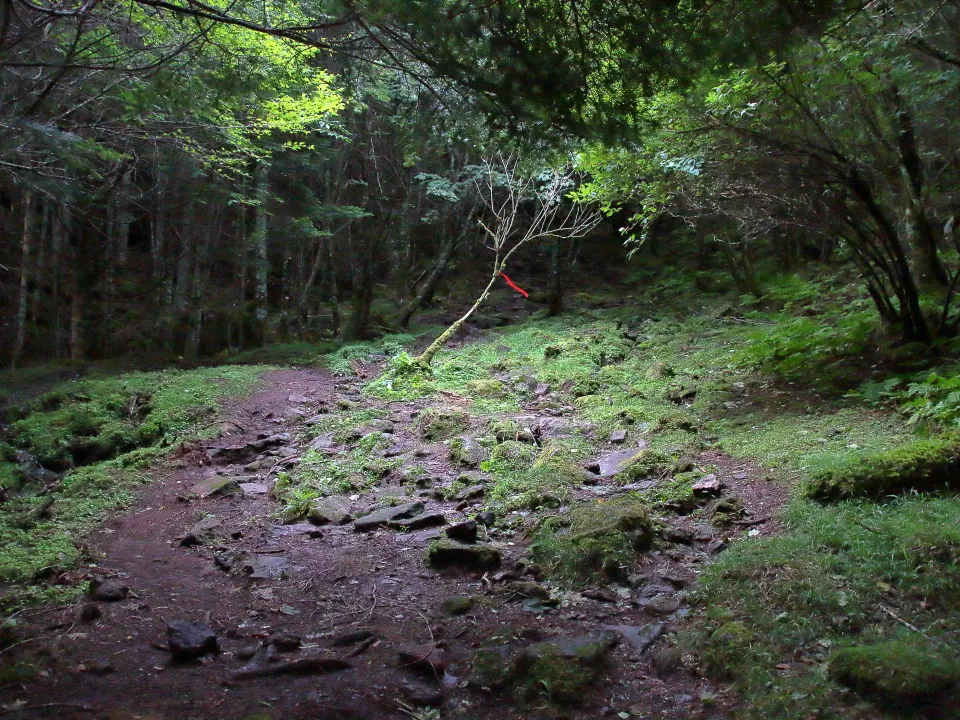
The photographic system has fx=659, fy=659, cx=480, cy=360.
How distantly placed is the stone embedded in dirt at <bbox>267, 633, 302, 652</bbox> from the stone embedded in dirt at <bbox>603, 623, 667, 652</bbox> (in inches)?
76.5

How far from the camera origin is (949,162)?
8211 millimetres

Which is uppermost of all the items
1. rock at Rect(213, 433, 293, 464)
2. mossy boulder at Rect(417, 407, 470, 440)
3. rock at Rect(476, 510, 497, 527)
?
mossy boulder at Rect(417, 407, 470, 440)

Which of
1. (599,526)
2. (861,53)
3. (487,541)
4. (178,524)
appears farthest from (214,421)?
(861,53)

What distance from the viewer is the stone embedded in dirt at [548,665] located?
11.4ft

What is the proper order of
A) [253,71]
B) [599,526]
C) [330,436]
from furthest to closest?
1. [330,436]
2. [253,71]
3. [599,526]

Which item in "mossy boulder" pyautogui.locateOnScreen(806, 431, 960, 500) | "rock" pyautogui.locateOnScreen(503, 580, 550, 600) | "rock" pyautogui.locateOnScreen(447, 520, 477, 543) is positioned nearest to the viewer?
"rock" pyautogui.locateOnScreen(503, 580, 550, 600)

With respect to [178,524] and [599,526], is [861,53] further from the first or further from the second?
[178,524]

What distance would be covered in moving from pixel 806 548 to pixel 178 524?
5875 millimetres

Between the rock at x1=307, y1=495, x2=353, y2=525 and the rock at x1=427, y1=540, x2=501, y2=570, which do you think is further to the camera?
the rock at x1=307, y1=495, x2=353, y2=525

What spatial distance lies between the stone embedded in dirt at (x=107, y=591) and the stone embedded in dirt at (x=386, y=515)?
2.11m

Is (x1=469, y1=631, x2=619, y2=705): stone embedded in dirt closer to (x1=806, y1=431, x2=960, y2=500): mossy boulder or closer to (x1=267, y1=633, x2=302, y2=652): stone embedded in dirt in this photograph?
(x1=267, y1=633, x2=302, y2=652): stone embedded in dirt

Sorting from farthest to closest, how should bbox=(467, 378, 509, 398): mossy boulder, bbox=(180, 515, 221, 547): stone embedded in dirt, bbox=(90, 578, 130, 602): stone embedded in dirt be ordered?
bbox=(467, 378, 509, 398): mossy boulder
bbox=(180, 515, 221, 547): stone embedded in dirt
bbox=(90, 578, 130, 602): stone embedded in dirt

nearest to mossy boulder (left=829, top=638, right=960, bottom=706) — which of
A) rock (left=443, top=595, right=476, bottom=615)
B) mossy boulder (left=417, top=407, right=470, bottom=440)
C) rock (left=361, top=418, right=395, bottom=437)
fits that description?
rock (left=443, top=595, right=476, bottom=615)

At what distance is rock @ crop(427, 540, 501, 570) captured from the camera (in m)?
5.24
